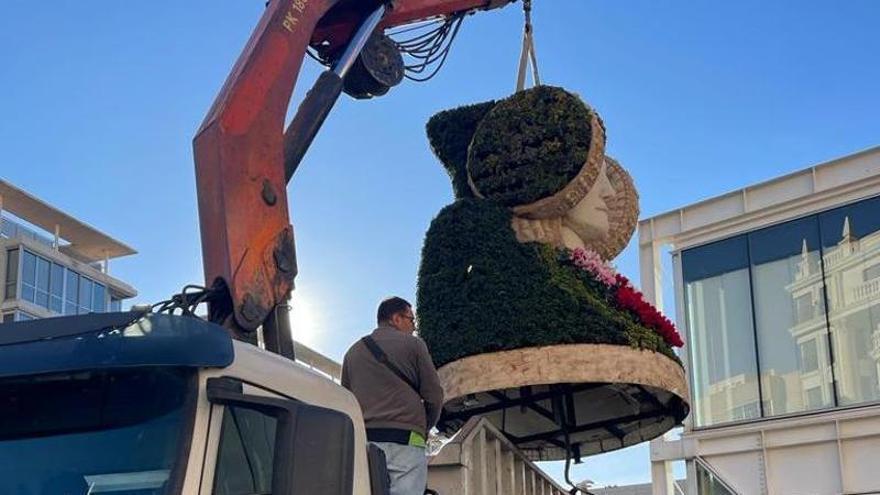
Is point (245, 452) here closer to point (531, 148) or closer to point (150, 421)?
point (150, 421)

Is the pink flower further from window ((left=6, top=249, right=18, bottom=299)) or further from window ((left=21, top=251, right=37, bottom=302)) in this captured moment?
window ((left=21, top=251, right=37, bottom=302))

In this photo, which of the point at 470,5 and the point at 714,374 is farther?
the point at 714,374

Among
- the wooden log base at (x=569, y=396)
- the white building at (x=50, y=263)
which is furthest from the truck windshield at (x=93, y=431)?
the white building at (x=50, y=263)

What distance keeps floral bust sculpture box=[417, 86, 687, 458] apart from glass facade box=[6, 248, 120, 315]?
35259 millimetres

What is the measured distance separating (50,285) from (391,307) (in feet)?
135

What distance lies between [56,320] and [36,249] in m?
41.8

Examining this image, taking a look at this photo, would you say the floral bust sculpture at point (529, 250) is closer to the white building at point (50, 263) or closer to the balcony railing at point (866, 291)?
the balcony railing at point (866, 291)

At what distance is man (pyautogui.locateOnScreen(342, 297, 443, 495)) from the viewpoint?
5238 millimetres

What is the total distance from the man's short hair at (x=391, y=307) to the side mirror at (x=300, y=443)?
2.05 meters

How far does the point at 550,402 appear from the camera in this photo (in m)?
7.93

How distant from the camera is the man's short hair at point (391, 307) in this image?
5617 mm

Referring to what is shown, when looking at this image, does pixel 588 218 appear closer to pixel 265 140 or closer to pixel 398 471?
pixel 265 140

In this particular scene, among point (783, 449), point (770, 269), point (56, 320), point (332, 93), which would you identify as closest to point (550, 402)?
point (332, 93)

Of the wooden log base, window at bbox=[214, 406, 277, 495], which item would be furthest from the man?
window at bbox=[214, 406, 277, 495]
